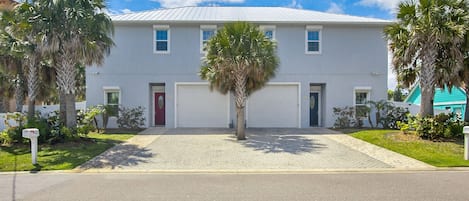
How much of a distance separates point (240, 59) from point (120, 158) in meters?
5.51

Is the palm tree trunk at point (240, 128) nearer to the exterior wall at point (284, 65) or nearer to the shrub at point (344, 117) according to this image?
the exterior wall at point (284, 65)

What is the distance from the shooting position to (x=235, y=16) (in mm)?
17453

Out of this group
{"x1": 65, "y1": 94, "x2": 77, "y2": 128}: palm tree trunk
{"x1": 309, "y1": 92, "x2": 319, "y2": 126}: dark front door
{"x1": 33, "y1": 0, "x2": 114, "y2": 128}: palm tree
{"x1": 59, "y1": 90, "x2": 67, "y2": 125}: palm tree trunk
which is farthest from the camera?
{"x1": 309, "y1": 92, "x2": 319, "y2": 126}: dark front door

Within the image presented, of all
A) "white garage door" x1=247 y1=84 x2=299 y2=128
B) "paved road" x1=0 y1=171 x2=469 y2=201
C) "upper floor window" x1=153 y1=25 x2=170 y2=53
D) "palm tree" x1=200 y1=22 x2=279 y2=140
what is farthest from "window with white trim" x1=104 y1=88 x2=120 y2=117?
"paved road" x1=0 y1=171 x2=469 y2=201

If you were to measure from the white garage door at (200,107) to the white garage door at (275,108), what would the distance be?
156 centimetres

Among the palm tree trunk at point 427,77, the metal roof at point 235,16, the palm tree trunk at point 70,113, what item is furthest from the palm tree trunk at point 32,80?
the palm tree trunk at point 427,77

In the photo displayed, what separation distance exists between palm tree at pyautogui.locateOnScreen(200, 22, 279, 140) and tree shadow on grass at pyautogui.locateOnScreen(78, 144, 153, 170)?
4201 millimetres

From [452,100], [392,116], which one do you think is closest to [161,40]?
[392,116]

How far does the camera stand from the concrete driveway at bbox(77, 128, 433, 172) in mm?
A: 8133

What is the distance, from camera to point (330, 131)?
1503 cm

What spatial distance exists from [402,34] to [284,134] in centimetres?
648

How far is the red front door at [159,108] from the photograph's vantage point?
683 inches

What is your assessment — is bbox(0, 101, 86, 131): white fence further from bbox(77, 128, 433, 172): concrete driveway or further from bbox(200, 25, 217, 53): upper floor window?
bbox(200, 25, 217, 53): upper floor window

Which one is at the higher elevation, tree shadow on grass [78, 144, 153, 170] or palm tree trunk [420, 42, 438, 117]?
palm tree trunk [420, 42, 438, 117]
